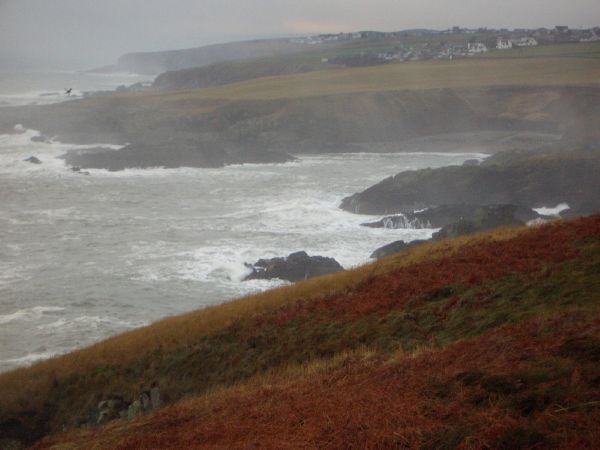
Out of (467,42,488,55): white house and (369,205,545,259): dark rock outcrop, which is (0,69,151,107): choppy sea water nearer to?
(467,42,488,55): white house

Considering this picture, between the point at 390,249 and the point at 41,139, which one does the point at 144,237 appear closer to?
the point at 390,249

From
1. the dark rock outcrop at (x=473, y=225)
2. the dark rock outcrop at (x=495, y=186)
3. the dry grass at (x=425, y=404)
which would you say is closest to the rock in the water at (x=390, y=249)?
the dark rock outcrop at (x=473, y=225)

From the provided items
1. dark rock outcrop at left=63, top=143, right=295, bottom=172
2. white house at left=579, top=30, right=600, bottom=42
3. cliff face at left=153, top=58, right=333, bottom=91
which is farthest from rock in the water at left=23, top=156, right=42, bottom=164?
white house at left=579, top=30, right=600, bottom=42

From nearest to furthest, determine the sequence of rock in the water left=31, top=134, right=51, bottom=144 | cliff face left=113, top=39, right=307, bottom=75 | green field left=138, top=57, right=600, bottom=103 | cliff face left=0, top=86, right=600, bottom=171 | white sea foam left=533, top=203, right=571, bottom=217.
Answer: white sea foam left=533, top=203, right=571, bottom=217 → cliff face left=0, top=86, right=600, bottom=171 → rock in the water left=31, top=134, right=51, bottom=144 → green field left=138, top=57, right=600, bottom=103 → cliff face left=113, top=39, right=307, bottom=75

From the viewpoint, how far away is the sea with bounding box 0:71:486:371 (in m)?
20.9

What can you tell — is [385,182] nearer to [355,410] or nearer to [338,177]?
[338,177]

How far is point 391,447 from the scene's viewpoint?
5.37 metres

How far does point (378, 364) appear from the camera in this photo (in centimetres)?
830

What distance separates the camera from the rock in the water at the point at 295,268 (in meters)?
23.9

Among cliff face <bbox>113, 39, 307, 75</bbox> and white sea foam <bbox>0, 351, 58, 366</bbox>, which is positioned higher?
cliff face <bbox>113, 39, 307, 75</bbox>

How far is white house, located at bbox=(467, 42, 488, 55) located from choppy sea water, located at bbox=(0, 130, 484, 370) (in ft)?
186

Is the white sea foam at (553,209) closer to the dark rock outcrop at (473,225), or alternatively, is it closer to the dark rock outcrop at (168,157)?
the dark rock outcrop at (473,225)

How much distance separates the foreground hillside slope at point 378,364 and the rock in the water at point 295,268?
7.82m

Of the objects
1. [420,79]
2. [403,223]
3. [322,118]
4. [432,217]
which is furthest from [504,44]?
[403,223]
